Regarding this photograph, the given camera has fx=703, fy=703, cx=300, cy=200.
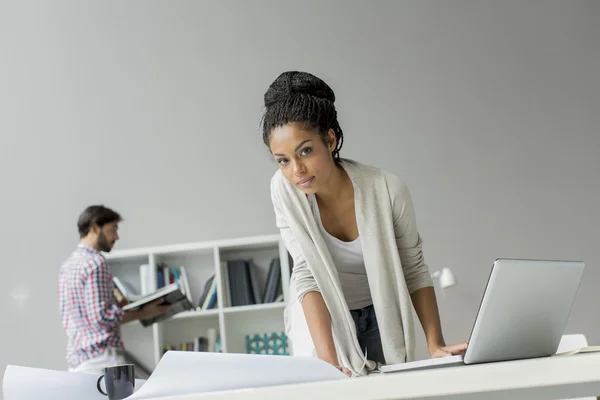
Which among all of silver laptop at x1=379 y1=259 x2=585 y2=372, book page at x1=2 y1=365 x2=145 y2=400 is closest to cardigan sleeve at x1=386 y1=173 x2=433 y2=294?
silver laptop at x1=379 y1=259 x2=585 y2=372

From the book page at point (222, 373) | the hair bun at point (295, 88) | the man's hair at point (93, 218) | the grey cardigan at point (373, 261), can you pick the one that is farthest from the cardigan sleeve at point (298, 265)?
the man's hair at point (93, 218)

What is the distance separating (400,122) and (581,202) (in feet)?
3.87

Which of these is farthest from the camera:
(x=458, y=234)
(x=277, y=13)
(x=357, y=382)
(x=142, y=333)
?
(x=277, y=13)

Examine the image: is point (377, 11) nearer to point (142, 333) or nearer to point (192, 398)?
point (142, 333)

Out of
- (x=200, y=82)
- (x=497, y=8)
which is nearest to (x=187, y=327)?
(x=200, y=82)

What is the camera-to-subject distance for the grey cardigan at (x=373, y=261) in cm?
158

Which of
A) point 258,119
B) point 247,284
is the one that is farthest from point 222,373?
point 258,119

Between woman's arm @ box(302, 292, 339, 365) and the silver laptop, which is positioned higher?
the silver laptop

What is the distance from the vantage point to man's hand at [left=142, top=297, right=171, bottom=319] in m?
3.41

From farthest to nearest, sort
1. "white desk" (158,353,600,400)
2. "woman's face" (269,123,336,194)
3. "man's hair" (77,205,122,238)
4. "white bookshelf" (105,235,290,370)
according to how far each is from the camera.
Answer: "white bookshelf" (105,235,290,370)
"man's hair" (77,205,122,238)
"woman's face" (269,123,336,194)
"white desk" (158,353,600,400)

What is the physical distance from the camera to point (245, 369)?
0.69 m

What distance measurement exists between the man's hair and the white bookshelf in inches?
12.1

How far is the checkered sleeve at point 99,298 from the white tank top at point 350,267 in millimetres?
1813

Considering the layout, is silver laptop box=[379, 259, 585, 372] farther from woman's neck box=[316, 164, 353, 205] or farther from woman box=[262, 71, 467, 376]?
woman's neck box=[316, 164, 353, 205]
